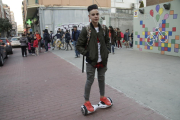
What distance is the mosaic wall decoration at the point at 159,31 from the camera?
861 centimetres

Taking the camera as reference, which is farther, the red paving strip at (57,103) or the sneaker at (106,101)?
the sneaker at (106,101)

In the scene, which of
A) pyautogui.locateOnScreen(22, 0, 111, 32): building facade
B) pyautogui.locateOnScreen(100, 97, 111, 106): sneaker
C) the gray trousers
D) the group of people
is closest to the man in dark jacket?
the gray trousers

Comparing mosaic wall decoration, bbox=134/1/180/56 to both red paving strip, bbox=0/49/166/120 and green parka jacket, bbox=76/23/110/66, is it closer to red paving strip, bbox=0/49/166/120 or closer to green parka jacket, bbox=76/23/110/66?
red paving strip, bbox=0/49/166/120

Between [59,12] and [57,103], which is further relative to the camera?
[59,12]

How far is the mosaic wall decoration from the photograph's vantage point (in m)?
8.61

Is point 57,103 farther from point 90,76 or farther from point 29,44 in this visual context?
point 29,44

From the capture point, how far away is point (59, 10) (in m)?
21.5

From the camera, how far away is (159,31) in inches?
372

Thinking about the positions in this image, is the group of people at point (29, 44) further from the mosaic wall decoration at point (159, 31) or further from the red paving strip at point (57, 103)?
the mosaic wall decoration at point (159, 31)

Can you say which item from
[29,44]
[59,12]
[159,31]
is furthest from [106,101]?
[59,12]

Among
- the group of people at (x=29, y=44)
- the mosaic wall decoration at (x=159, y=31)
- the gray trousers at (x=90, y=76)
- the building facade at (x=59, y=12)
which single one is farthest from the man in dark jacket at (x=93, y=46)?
the building facade at (x=59, y=12)

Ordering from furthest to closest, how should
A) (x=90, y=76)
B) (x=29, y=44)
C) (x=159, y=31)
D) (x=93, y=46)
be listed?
(x=29, y=44), (x=159, y=31), (x=90, y=76), (x=93, y=46)

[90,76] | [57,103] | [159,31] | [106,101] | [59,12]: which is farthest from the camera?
[59,12]

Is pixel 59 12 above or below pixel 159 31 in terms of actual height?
above
